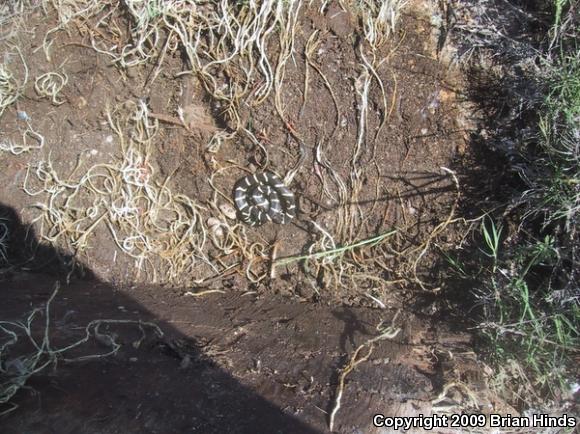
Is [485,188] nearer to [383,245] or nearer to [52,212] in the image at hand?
[383,245]

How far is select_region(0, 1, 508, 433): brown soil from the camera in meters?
1.76

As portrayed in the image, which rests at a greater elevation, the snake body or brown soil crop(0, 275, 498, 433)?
the snake body

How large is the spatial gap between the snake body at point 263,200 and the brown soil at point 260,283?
53 mm

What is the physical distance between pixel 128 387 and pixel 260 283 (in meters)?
0.94

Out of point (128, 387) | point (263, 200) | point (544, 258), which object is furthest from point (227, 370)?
point (544, 258)

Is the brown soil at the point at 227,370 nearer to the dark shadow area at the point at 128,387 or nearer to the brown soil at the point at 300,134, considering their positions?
the dark shadow area at the point at 128,387

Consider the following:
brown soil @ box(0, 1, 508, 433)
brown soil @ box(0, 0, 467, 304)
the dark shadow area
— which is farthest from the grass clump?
the dark shadow area

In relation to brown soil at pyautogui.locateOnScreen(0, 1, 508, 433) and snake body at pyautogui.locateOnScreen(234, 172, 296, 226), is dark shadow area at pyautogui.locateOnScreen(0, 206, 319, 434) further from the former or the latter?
snake body at pyautogui.locateOnScreen(234, 172, 296, 226)

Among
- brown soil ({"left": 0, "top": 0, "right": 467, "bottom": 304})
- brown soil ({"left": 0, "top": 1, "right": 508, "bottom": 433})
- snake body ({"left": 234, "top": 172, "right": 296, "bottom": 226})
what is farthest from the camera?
snake body ({"left": 234, "top": 172, "right": 296, "bottom": 226})

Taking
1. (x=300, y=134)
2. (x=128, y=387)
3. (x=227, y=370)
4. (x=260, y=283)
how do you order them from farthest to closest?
1. (x=260, y=283)
2. (x=300, y=134)
3. (x=227, y=370)
4. (x=128, y=387)

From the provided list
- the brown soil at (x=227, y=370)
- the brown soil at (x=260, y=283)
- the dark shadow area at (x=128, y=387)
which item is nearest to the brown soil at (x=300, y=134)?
the brown soil at (x=260, y=283)

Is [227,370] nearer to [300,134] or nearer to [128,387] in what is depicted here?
[128,387]

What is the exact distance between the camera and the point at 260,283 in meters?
2.60

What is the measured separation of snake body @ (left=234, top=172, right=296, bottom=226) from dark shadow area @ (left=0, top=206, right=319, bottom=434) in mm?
687
